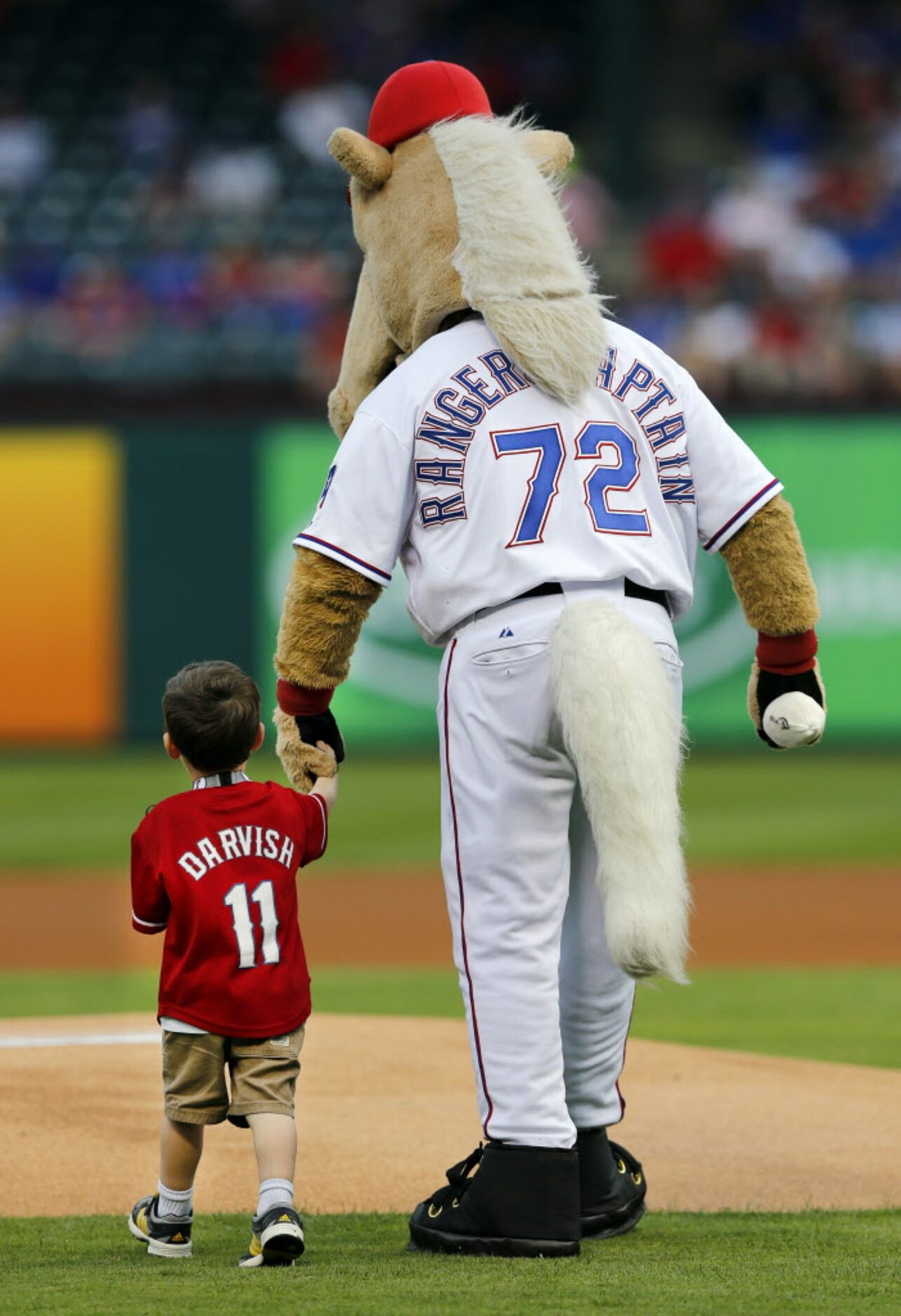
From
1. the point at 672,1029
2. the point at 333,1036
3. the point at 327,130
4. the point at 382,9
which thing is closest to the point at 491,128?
the point at 333,1036

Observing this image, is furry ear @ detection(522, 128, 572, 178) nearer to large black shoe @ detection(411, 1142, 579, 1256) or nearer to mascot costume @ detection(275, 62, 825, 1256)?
mascot costume @ detection(275, 62, 825, 1256)

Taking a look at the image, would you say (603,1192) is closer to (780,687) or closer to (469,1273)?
(469,1273)

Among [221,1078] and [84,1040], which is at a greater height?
[221,1078]

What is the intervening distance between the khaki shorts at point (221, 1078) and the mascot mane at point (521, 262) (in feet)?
3.93

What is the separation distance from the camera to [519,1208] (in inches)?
128

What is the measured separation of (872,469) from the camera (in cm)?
1400

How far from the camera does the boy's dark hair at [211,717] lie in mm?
3293

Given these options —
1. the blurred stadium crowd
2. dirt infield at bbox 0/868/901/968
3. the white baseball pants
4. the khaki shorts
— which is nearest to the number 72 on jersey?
the white baseball pants

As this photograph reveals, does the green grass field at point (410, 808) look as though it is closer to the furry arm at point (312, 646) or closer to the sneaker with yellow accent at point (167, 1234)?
the furry arm at point (312, 646)

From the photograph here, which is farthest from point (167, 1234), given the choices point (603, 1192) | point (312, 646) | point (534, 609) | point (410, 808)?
point (410, 808)

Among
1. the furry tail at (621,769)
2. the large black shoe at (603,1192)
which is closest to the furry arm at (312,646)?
the furry tail at (621,769)

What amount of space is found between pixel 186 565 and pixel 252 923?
36.8 ft

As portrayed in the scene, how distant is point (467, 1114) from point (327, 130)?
1382 centimetres

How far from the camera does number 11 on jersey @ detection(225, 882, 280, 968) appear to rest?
322cm
